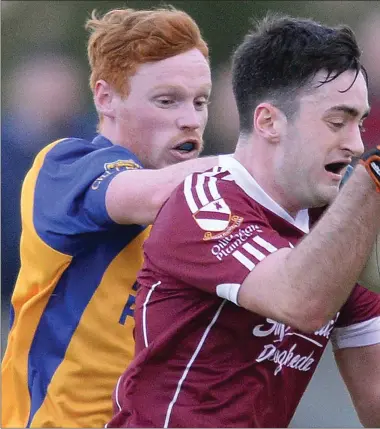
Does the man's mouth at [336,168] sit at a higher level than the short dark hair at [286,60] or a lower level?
lower

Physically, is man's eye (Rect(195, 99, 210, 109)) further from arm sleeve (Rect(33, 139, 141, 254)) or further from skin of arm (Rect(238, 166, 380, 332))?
skin of arm (Rect(238, 166, 380, 332))

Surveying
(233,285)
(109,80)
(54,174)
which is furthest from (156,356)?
(109,80)

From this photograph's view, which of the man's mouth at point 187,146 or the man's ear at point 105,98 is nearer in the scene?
the man's mouth at point 187,146

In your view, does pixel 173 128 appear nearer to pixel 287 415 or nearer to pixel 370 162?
pixel 287 415

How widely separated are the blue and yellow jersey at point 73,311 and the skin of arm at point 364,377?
74 cm

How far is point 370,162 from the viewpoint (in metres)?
2.32

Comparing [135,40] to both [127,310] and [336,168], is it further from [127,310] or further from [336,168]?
[336,168]

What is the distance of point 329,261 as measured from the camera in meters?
2.31

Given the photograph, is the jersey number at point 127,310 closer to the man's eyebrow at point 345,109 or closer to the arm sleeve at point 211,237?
the arm sleeve at point 211,237

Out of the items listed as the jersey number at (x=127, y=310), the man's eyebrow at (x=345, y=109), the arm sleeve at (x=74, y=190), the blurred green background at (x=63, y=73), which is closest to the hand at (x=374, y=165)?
the man's eyebrow at (x=345, y=109)

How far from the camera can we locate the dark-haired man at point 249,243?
2564mm

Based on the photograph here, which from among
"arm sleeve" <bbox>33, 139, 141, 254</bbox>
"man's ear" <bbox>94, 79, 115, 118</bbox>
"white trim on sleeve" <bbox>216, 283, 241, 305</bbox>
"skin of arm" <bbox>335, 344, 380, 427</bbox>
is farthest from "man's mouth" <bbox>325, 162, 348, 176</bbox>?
"man's ear" <bbox>94, 79, 115, 118</bbox>

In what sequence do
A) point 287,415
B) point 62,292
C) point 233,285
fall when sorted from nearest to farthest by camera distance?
1. point 233,285
2. point 287,415
3. point 62,292

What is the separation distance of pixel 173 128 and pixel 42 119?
16.0ft
